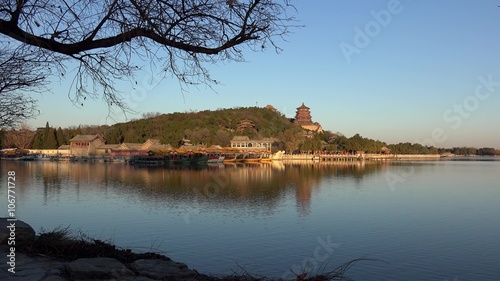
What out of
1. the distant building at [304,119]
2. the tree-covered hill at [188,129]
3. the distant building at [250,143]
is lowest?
the distant building at [250,143]

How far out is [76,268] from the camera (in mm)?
3887

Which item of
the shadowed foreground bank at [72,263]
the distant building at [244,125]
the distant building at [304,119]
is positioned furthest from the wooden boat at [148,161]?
the distant building at [304,119]

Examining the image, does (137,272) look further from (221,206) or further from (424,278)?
(221,206)

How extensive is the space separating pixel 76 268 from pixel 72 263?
→ 0.49 feet

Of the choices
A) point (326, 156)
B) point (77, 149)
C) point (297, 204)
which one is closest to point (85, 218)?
point (297, 204)

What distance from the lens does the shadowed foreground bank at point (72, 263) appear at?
12.7 ft

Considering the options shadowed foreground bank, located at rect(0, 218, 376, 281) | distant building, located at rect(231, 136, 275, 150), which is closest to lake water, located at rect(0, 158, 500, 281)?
shadowed foreground bank, located at rect(0, 218, 376, 281)

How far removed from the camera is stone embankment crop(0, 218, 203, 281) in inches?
151

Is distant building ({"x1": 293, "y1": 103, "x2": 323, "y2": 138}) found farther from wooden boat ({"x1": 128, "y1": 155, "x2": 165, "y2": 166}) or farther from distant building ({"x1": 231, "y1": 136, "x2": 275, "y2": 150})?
wooden boat ({"x1": 128, "y1": 155, "x2": 165, "y2": 166})

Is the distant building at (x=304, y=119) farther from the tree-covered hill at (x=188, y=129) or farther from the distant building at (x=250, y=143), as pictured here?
the distant building at (x=250, y=143)

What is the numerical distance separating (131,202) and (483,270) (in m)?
13.1

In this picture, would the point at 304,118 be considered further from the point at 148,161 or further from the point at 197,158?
the point at 148,161

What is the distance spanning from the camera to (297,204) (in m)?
18.0

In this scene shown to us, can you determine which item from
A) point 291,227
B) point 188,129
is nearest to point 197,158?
point 188,129
